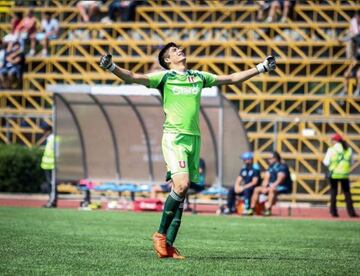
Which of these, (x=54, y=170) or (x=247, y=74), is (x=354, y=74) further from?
(x=247, y=74)

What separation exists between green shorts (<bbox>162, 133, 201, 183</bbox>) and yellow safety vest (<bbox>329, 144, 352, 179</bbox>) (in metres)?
13.6

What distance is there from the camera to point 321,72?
1188 inches

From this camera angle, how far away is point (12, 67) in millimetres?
31844

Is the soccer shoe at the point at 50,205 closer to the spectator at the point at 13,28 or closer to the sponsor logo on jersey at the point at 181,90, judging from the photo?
the spectator at the point at 13,28

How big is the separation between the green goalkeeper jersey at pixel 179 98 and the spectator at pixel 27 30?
21418 millimetres

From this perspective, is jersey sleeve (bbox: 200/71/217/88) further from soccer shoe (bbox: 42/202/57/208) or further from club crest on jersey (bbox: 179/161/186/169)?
soccer shoe (bbox: 42/202/57/208)

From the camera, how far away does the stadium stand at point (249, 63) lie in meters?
28.5

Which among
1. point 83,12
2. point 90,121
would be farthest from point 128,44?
point 90,121

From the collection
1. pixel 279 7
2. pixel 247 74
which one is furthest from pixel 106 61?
pixel 279 7

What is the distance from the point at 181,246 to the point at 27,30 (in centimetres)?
2059

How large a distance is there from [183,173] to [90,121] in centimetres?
1534

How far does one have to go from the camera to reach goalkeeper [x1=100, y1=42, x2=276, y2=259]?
11.0 meters

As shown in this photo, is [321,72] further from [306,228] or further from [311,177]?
[306,228]

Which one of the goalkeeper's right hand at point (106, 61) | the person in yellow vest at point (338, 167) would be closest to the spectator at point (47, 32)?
the person in yellow vest at point (338, 167)
